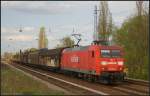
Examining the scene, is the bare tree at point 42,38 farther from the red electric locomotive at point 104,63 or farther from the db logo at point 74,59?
the red electric locomotive at point 104,63

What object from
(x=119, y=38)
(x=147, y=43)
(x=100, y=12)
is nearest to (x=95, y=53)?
(x=147, y=43)

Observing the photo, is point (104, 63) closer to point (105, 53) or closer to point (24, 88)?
point (105, 53)

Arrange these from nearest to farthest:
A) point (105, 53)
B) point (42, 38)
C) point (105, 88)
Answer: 1. point (105, 88)
2. point (105, 53)
3. point (42, 38)

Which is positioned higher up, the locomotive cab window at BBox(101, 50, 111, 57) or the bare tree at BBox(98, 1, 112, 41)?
the bare tree at BBox(98, 1, 112, 41)

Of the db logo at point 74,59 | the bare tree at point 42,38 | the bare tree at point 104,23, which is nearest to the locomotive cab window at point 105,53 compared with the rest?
the db logo at point 74,59

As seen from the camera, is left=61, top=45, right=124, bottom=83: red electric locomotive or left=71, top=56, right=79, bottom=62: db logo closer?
left=61, top=45, right=124, bottom=83: red electric locomotive

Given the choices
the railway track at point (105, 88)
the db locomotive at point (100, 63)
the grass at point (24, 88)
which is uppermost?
the db locomotive at point (100, 63)

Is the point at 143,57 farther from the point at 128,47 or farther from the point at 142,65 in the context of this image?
the point at 128,47

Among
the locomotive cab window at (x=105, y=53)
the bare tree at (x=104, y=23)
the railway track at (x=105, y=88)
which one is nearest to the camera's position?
the railway track at (x=105, y=88)

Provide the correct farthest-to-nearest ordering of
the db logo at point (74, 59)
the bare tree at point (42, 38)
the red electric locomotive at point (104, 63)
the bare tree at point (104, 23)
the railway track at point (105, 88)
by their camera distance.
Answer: the bare tree at point (42, 38) < the bare tree at point (104, 23) < the db logo at point (74, 59) < the red electric locomotive at point (104, 63) < the railway track at point (105, 88)

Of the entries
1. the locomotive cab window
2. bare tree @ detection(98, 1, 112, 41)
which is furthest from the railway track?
bare tree @ detection(98, 1, 112, 41)

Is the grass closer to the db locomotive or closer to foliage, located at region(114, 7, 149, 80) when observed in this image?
the db locomotive

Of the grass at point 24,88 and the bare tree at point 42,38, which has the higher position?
the bare tree at point 42,38

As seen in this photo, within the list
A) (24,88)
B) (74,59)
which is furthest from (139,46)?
(24,88)
